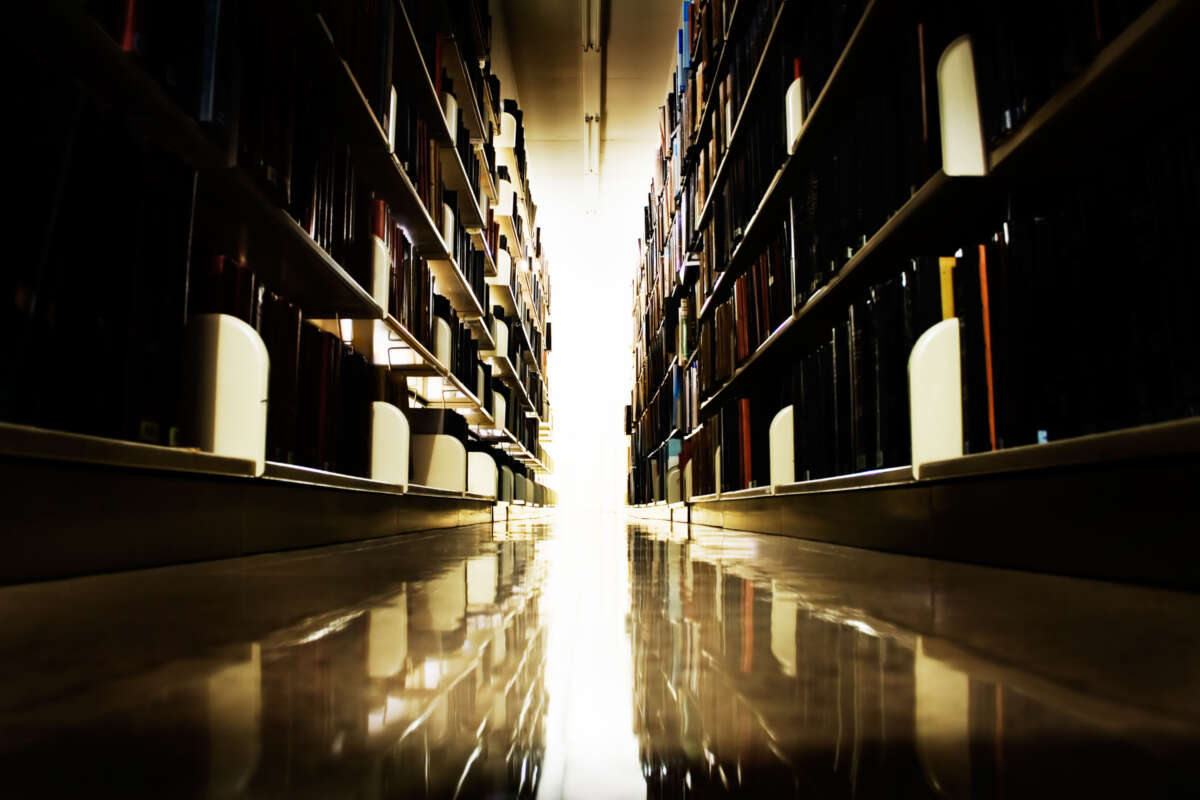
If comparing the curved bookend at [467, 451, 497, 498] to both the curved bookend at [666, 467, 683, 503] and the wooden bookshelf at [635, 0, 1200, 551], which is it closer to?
the curved bookend at [666, 467, 683, 503]

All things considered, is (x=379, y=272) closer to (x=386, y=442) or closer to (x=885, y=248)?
(x=386, y=442)

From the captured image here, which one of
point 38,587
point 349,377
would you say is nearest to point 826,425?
point 349,377

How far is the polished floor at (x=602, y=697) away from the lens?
26 cm

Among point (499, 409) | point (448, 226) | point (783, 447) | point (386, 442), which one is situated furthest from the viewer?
point (499, 409)

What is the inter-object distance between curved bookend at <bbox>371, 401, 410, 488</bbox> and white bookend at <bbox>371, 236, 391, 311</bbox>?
1.09 ft

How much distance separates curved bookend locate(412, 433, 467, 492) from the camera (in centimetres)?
321

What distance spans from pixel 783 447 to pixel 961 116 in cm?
121

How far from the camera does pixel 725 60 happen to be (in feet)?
10.2

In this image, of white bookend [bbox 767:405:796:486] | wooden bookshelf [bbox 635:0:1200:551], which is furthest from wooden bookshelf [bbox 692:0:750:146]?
white bookend [bbox 767:405:796:486]

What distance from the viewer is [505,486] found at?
5.16 metres

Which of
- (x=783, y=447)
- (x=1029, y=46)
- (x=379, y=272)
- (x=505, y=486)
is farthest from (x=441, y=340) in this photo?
(x=1029, y=46)

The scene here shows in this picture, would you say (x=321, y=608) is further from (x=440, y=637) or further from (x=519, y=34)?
(x=519, y=34)

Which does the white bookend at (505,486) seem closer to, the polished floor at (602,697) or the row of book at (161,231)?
the row of book at (161,231)

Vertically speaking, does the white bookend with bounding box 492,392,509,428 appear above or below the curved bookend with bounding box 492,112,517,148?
below
